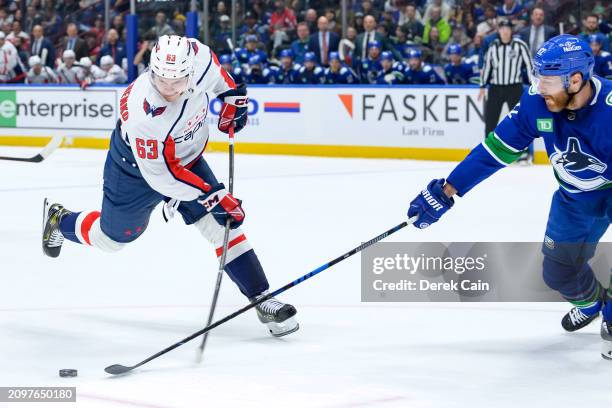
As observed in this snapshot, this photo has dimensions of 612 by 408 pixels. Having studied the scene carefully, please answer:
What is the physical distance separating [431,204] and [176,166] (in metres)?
0.90

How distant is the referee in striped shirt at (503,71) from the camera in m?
11.1

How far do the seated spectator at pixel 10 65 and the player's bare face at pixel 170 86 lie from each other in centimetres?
1202

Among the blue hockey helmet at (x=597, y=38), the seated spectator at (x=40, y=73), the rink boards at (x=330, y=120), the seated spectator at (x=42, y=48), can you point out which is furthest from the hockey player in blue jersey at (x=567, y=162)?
the seated spectator at (x=42, y=48)

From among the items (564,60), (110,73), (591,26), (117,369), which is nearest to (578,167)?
(564,60)

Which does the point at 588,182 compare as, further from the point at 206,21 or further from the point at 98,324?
the point at 206,21

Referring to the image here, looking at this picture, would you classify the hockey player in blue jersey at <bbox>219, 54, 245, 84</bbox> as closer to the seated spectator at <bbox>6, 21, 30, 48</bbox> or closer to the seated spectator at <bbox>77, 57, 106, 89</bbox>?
the seated spectator at <bbox>77, 57, 106, 89</bbox>

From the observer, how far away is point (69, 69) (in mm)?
14648

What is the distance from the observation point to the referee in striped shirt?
11.1 metres

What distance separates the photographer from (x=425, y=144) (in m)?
11.9

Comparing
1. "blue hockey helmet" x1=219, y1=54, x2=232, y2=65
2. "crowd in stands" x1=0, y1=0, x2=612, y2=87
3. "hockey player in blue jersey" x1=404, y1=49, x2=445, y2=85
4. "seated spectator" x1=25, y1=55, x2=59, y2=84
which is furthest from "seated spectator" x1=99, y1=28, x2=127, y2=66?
"hockey player in blue jersey" x1=404, y1=49, x2=445, y2=85

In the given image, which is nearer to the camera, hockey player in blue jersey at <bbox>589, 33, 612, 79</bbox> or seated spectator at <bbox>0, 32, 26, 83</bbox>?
hockey player in blue jersey at <bbox>589, 33, 612, 79</bbox>

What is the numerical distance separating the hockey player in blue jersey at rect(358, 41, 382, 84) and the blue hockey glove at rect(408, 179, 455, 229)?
8708mm

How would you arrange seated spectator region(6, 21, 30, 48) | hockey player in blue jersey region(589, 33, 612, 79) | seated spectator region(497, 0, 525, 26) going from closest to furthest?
hockey player in blue jersey region(589, 33, 612, 79) → seated spectator region(497, 0, 525, 26) → seated spectator region(6, 21, 30, 48)

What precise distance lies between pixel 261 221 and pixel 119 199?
2.80m
